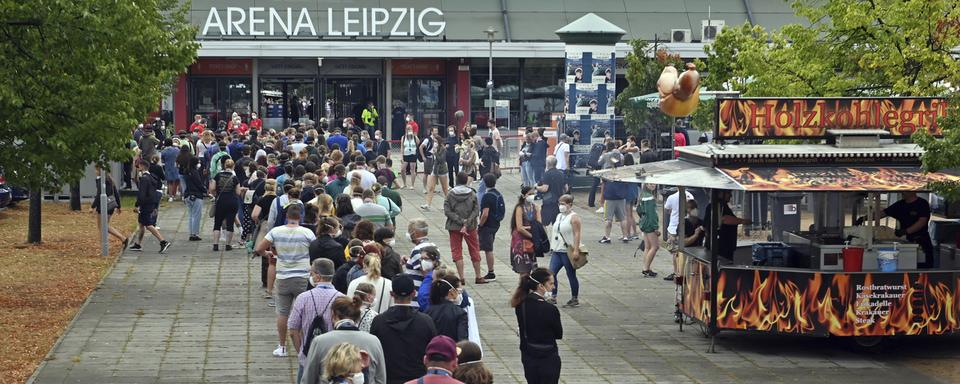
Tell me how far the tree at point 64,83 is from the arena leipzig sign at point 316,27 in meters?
33.1

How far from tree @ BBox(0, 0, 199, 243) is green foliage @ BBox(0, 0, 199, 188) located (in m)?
0.01

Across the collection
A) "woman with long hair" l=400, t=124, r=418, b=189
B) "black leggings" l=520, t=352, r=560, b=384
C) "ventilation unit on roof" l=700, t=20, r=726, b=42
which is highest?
"ventilation unit on roof" l=700, t=20, r=726, b=42

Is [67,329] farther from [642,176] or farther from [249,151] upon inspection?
[249,151]

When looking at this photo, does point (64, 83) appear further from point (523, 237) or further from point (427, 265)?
point (523, 237)

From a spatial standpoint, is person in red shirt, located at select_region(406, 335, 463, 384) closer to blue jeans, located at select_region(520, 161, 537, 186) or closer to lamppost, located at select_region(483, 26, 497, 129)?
blue jeans, located at select_region(520, 161, 537, 186)

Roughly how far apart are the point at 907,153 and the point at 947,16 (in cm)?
614

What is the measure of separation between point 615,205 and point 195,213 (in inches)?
286

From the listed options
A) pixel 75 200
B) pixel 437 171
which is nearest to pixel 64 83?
pixel 75 200

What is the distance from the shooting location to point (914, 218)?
15.6 m

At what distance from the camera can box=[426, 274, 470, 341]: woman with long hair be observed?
1026 cm

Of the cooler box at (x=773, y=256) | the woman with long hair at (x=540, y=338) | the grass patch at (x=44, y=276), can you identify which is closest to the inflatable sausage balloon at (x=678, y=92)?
the cooler box at (x=773, y=256)

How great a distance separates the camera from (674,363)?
1427 cm

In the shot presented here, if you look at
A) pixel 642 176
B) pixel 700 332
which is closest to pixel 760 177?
pixel 642 176

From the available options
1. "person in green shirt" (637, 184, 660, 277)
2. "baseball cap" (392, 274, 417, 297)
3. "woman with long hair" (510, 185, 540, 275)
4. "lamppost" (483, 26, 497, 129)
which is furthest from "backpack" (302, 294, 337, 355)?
"lamppost" (483, 26, 497, 129)
